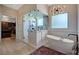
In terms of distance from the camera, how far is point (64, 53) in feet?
7.26

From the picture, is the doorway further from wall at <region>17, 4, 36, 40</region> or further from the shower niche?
the shower niche

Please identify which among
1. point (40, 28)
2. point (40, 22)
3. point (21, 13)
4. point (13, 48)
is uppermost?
point (21, 13)

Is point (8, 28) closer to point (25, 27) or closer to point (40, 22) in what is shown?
point (25, 27)

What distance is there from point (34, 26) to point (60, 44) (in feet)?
1.75

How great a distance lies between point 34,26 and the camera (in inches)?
89.0

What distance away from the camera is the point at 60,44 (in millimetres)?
2262

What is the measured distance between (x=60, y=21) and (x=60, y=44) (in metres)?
0.39

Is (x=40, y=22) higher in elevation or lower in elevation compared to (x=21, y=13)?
lower

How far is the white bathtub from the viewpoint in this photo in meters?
2.22

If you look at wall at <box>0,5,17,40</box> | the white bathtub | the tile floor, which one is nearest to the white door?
the tile floor

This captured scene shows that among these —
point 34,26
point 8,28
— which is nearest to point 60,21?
point 34,26
